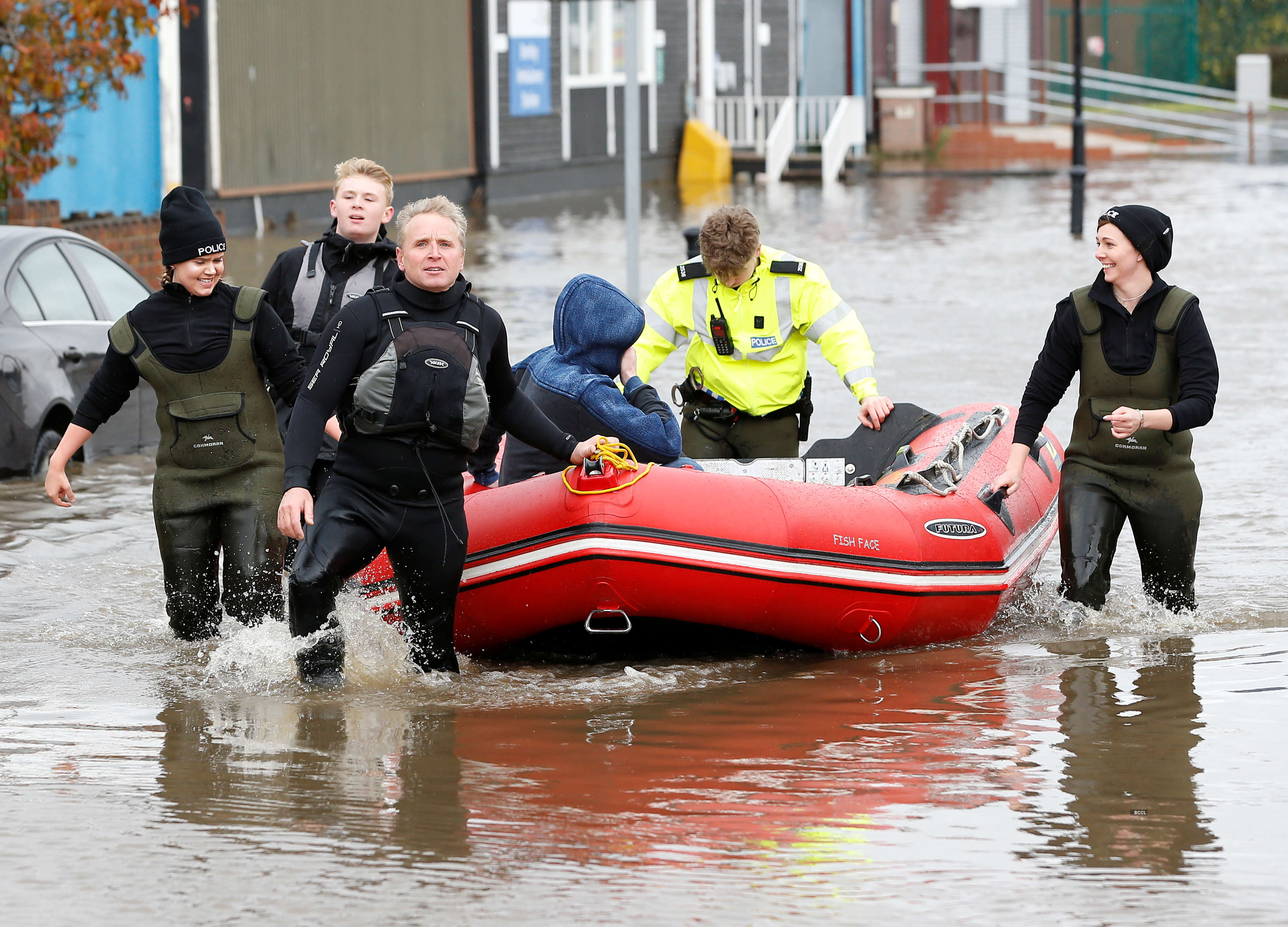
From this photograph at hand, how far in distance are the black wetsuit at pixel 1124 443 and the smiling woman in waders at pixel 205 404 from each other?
2.68 m

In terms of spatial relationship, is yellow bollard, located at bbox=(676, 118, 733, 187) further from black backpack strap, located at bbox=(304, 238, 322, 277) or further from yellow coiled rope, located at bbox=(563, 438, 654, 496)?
yellow coiled rope, located at bbox=(563, 438, 654, 496)

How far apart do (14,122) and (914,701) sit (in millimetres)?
10202

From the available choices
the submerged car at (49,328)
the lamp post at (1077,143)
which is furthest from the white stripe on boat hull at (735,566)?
the lamp post at (1077,143)

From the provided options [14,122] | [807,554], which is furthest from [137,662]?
[14,122]

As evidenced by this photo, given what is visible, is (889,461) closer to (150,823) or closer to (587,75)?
(150,823)

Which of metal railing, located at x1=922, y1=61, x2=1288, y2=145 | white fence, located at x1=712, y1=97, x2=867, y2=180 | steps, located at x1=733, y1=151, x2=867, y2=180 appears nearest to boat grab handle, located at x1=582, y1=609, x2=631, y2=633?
white fence, located at x1=712, y1=97, x2=867, y2=180

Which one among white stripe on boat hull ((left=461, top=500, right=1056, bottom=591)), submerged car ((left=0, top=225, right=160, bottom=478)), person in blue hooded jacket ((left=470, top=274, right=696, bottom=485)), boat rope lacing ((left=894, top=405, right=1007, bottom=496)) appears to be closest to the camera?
white stripe on boat hull ((left=461, top=500, right=1056, bottom=591))

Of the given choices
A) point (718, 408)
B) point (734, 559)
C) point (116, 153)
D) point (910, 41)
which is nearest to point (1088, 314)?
point (734, 559)

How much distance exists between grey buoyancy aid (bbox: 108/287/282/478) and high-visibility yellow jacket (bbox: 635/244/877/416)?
1.85m

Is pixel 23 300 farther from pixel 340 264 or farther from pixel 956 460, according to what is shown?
pixel 956 460

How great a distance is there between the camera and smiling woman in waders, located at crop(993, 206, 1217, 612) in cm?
638

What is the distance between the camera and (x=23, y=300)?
9344mm

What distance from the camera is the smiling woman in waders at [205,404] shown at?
6.11 m

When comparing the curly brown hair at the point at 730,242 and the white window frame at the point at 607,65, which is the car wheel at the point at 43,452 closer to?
the curly brown hair at the point at 730,242
